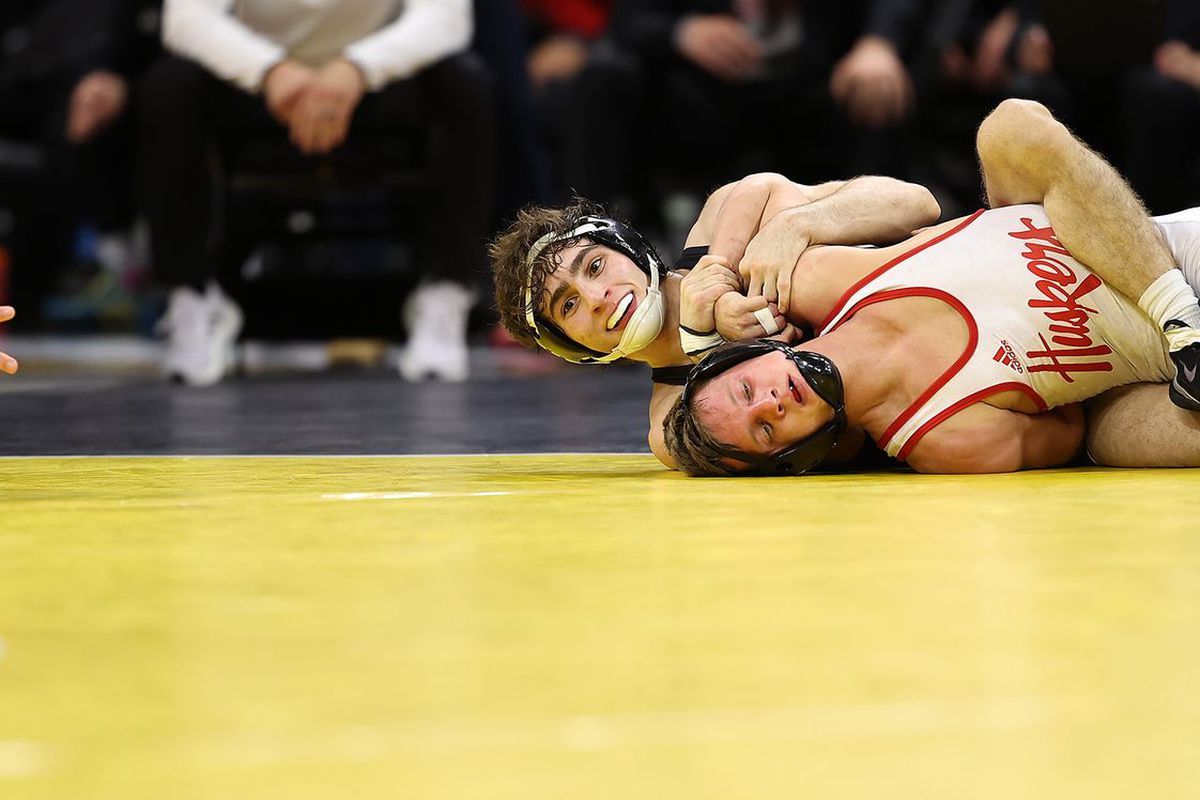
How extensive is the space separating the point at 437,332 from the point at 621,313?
252cm

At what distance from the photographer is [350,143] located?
495 centimetres

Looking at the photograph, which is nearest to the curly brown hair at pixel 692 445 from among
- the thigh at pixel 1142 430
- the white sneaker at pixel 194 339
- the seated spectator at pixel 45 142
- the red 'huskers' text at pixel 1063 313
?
the red 'huskers' text at pixel 1063 313

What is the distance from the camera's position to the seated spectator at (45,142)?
6.91m

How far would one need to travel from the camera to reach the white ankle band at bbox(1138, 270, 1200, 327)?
7.55 ft

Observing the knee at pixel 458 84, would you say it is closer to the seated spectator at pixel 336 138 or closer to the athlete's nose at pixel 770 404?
the seated spectator at pixel 336 138

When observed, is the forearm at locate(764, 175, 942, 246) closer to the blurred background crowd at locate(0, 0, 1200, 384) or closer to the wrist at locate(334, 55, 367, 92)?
the blurred background crowd at locate(0, 0, 1200, 384)

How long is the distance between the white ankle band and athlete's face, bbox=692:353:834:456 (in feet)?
1.62

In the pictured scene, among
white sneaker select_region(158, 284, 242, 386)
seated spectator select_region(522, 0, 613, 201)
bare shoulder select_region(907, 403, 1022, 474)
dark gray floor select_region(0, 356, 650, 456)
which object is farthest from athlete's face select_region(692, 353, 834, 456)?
seated spectator select_region(522, 0, 613, 201)

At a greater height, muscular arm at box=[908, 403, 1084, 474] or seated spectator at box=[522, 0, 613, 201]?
seated spectator at box=[522, 0, 613, 201]

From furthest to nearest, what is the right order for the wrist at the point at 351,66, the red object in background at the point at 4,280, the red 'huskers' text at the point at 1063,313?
the red object in background at the point at 4,280 → the wrist at the point at 351,66 → the red 'huskers' text at the point at 1063,313

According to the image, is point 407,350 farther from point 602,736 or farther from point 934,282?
point 602,736

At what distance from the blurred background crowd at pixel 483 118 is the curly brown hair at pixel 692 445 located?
8.18 feet

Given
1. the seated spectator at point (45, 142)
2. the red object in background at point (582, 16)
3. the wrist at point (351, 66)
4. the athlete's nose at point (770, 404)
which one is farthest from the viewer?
the seated spectator at point (45, 142)

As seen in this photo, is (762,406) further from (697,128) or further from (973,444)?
(697,128)
